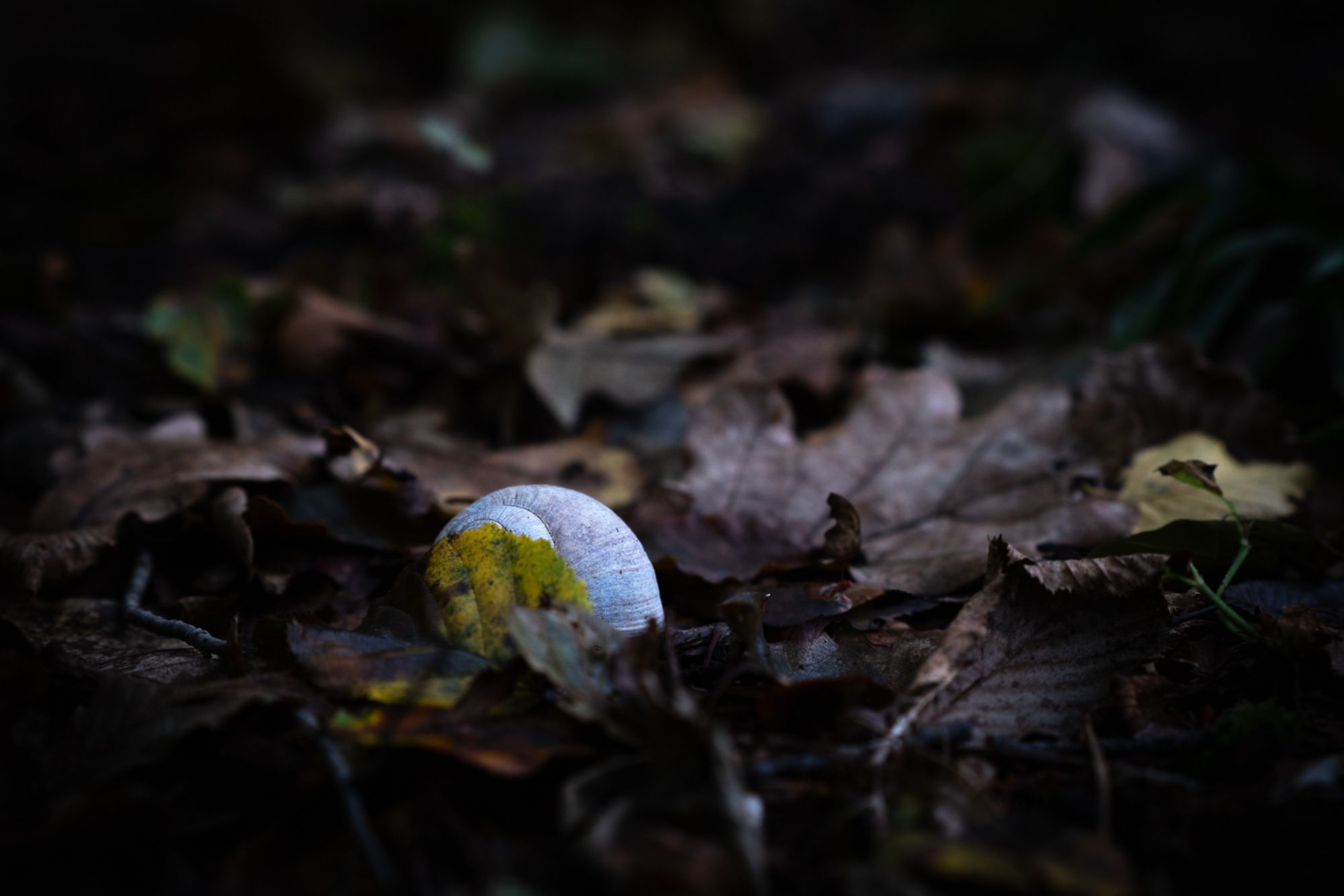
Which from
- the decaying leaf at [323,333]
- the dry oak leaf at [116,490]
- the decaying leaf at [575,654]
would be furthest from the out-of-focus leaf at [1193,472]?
the decaying leaf at [323,333]

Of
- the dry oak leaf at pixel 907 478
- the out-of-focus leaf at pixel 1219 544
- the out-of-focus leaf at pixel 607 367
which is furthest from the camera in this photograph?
the out-of-focus leaf at pixel 607 367

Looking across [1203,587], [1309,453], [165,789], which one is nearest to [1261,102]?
[1309,453]

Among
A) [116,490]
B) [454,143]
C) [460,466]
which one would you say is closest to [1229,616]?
[460,466]

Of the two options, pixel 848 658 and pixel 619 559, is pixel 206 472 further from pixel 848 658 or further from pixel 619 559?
pixel 848 658

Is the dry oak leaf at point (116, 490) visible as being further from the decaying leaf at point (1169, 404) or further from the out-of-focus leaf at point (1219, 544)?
the decaying leaf at point (1169, 404)

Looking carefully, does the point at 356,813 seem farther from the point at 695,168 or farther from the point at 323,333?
the point at 695,168
